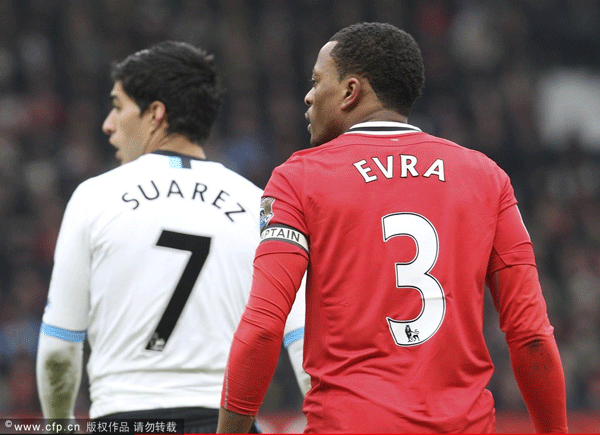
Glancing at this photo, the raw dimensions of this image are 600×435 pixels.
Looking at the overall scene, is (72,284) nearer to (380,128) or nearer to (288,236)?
(288,236)

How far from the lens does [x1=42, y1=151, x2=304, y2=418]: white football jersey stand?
3.27m

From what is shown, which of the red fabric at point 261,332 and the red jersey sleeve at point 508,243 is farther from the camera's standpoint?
the red jersey sleeve at point 508,243

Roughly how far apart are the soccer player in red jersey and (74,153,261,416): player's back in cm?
87

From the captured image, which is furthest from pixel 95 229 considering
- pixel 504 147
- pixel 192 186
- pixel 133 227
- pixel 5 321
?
pixel 504 147

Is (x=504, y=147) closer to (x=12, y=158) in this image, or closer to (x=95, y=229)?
(x=12, y=158)

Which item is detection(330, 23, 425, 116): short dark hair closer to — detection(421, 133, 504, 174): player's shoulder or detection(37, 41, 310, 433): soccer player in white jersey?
detection(421, 133, 504, 174): player's shoulder

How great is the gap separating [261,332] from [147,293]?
101 centimetres

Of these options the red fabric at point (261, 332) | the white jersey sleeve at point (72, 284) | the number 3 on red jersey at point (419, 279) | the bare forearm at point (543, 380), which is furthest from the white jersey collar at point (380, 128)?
the white jersey sleeve at point (72, 284)

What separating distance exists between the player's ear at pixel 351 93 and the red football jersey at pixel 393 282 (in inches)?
5.9

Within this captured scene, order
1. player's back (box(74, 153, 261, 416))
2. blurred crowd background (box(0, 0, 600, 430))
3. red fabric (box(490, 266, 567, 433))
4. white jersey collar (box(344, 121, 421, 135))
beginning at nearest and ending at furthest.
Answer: red fabric (box(490, 266, 567, 433)), white jersey collar (box(344, 121, 421, 135)), player's back (box(74, 153, 261, 416)), blurred crowd background (box(0, 0, 600, 430))

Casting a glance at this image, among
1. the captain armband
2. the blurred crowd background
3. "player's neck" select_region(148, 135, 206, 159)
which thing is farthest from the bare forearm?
the blurred crowd background

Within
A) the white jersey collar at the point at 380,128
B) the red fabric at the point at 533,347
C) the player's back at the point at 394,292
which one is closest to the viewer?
the player's back at the point at 394,292

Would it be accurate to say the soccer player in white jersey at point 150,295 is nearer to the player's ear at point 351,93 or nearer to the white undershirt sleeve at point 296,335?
the white undershirt sleeve at point 296,335

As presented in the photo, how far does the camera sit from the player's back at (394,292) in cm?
237
